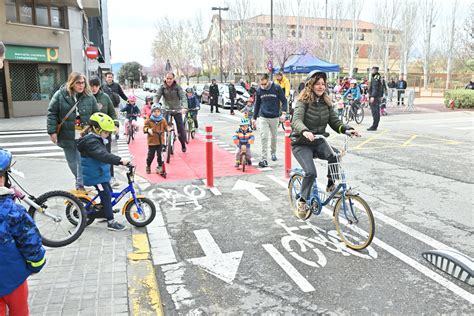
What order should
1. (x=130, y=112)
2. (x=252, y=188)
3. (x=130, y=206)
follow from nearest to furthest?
(x=130, y=206)
(x=252, y=188)
(x=130, y=112)

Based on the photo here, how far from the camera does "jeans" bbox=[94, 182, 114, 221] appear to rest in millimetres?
5242

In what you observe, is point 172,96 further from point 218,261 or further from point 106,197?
point 218,261

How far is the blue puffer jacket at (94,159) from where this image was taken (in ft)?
16.4

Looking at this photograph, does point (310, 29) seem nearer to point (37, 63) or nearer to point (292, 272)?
point (37, 63)

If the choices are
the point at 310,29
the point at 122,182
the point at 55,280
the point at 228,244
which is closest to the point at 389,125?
the point at 122,182

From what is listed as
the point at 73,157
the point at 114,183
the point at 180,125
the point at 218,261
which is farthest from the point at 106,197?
the point at 180,125

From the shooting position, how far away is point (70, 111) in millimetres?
5969

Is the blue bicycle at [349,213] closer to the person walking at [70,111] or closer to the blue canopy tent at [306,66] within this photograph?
the person walking at [70,111]

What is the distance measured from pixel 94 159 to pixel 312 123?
2.68 meters

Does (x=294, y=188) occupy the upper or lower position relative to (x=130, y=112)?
lower

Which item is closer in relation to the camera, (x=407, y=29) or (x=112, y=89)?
(x=112, y=89)

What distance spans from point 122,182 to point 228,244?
358 centimetres

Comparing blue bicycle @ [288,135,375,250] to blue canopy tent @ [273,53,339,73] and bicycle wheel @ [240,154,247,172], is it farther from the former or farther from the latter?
blue canopy tent @ [273,53,339,73]

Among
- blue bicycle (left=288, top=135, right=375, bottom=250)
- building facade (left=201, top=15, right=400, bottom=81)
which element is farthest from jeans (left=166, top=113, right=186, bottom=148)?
building facade (left=201, top=15, right=400, bottom=81)
